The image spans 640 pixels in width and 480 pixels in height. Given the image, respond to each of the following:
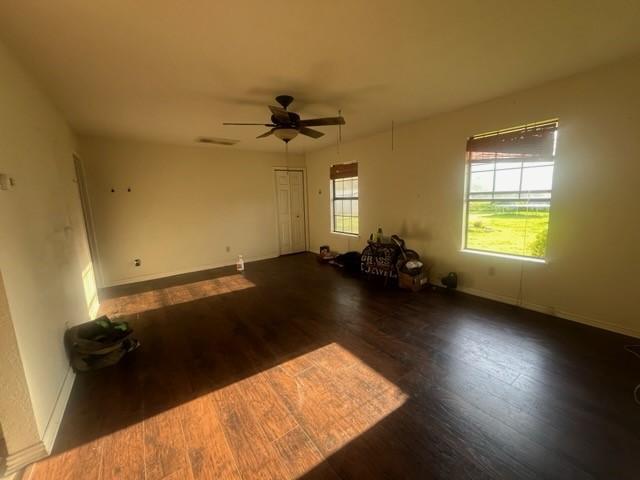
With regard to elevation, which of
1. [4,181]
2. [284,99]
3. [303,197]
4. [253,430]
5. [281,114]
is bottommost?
[253,430]

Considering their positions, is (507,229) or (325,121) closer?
(325,121)

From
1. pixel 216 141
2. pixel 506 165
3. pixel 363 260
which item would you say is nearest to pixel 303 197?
pixel 216 141

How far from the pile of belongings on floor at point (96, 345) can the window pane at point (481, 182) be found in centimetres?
435

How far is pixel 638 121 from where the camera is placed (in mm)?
2336

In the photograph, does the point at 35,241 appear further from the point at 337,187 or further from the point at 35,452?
the point at 337,187

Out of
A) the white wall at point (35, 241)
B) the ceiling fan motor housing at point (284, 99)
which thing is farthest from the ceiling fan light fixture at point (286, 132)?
the white wall at point (35, 241)

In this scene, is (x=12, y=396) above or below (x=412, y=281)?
above

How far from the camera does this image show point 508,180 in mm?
3232

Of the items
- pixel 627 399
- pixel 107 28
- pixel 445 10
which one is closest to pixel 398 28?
pixel 445 10

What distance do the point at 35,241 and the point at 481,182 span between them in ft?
14.7

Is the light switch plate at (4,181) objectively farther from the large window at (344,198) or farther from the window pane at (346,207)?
the window pane at (346,207)

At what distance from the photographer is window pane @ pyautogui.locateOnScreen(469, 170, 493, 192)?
3.40m

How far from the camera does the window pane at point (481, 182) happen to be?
11.2ft

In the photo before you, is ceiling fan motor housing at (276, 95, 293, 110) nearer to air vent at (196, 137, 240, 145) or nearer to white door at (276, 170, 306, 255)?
air vent at (196, 137, 240, 145)
